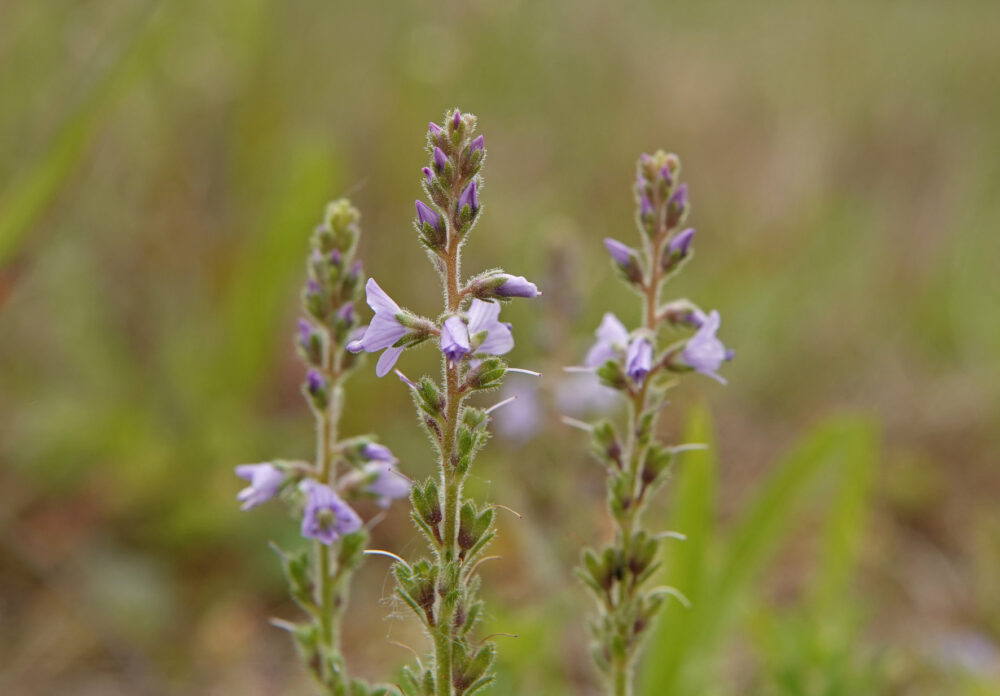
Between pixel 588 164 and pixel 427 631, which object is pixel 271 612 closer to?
pixel 427 631

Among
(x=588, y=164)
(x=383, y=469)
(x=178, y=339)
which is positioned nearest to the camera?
(x=383, y=469)

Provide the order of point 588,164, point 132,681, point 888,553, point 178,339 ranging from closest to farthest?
point 132,681, point 888,553, point 178,339, point 588,164

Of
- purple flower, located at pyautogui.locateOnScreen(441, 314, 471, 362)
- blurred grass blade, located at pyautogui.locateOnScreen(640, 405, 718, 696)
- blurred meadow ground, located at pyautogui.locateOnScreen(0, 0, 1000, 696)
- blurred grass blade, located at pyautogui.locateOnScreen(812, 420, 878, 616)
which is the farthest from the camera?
blurred meadow ground, located at pyautogui.locateOnScreen(0, 0, 1000, 696)

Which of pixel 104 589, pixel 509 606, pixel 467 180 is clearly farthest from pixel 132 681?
pixel 467 180

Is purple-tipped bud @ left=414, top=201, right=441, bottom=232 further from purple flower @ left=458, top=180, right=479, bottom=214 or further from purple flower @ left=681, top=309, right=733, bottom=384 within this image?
purple flower @ left=681, top=309, right=733, bottom=384

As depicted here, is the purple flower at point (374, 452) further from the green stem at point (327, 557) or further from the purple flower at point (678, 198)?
the purple flower at point (678, 198)

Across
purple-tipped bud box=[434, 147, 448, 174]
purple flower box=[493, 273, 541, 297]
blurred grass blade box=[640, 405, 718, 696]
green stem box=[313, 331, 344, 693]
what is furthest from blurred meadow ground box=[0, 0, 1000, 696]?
purple flower box=[493, 273, 541, 297]

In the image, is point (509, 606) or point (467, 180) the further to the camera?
point (509, 606)
